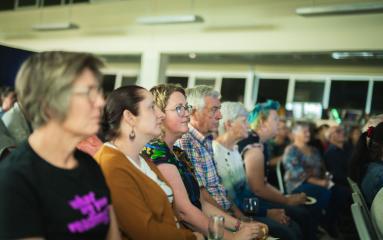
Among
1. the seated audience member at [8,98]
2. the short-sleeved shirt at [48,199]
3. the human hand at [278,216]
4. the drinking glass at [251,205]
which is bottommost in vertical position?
the human hand at [278,216]

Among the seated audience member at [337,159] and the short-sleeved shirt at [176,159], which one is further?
the seated audience member at [337,159]

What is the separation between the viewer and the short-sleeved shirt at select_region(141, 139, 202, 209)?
2045 millimetres

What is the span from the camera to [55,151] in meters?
1.19

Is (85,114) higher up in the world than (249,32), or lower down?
lower down

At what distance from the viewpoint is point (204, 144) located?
8.82 feet

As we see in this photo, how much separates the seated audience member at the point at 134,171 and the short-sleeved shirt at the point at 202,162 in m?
0.60

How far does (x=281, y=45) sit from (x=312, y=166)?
313cm

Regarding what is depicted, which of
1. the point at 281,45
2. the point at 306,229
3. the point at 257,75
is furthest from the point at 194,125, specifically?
the point at 257,75

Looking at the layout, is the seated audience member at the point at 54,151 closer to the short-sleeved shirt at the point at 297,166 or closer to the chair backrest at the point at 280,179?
the chair backrest at the point at 280,179

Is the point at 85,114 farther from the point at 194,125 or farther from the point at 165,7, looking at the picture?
the point at 165,7

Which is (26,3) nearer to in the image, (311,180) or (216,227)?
(311,180)

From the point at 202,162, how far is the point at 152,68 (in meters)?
6.31

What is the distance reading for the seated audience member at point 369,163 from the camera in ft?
8.45

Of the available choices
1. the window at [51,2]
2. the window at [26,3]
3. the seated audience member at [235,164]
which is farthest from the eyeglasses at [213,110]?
the window at [26,3]
